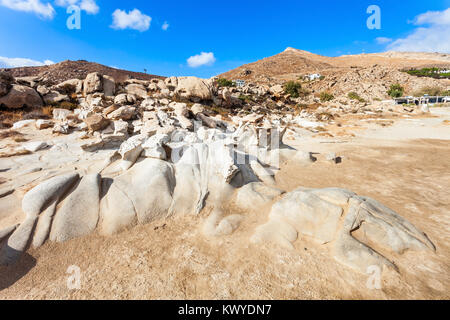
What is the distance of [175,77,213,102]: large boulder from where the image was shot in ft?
54.3

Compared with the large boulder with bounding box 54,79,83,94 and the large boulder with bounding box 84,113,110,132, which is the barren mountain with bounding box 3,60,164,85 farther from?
the large boulder with bounding box 84,113,110,132

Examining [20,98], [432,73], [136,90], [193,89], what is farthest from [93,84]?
[432,73]

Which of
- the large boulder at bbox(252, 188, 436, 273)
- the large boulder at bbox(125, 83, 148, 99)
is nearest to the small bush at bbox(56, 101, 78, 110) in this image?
the large boulder at bbox(125, 83, 148, 99)

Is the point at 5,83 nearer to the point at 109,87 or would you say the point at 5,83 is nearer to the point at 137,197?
the point at 109,87

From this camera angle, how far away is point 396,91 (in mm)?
43750

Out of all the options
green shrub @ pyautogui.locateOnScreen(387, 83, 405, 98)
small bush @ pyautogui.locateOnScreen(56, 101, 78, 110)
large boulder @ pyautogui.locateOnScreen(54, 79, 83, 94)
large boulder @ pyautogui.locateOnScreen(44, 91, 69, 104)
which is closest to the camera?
small bush @ pyautogui.locateOnScreen(56, 101, 78, 110)

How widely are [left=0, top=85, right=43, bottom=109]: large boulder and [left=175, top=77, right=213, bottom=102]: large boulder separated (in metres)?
9.18

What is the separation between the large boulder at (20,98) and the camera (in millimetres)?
9612

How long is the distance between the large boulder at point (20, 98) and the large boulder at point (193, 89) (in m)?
9.18

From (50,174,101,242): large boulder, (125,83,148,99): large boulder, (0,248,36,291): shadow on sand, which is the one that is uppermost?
(125,83,148,99): large boulder

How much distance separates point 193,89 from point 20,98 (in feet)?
36.8

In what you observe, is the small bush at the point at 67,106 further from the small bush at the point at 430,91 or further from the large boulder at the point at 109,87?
the small bush at the point at 430,91

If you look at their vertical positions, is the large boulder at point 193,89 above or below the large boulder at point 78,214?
above

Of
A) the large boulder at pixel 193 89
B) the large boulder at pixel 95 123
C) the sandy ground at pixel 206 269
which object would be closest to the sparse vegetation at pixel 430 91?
the large boulder at pixel 193 89
